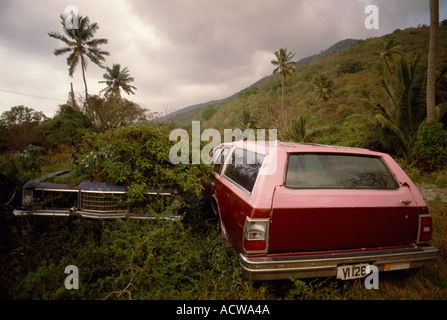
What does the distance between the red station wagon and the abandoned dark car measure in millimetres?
1257

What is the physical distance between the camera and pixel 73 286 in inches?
80.5

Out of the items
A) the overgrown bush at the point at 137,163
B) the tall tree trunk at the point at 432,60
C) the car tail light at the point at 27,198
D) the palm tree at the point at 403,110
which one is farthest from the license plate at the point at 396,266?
the palm tree at the point at 403,110

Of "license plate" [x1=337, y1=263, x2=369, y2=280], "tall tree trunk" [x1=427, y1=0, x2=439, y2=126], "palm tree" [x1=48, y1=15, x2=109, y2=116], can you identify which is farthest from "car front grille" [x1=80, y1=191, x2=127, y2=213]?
"palm tree" [x1=48, y1=15, x2=109, y2=116]

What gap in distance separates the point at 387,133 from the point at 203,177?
996cm

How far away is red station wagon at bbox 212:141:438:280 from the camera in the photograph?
1952 mm

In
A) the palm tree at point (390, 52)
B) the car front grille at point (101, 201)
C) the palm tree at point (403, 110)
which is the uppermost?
the palm tree at point (390, 52)

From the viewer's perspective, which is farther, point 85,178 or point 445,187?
point 445,187

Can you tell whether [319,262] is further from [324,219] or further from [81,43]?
[81,43]

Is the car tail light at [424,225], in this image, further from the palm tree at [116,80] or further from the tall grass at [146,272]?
the palm tree at [116,80]

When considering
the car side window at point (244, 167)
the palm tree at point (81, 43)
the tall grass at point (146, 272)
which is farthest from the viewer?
the palm tree at point (81, 43)

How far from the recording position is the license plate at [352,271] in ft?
6.54

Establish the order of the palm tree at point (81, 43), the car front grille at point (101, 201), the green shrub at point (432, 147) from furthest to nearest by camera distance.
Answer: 1. the palm tree at point (81, 43)
2. the green shrub at point (432, 147)
3. the car front grille at point (101, 201)
